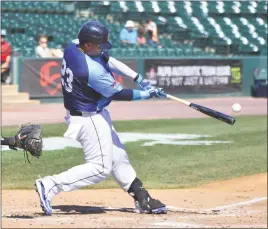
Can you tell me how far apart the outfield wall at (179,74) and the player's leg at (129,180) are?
15.0m

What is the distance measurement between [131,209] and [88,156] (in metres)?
0.93

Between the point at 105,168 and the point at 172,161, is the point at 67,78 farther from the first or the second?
the point at 172,161

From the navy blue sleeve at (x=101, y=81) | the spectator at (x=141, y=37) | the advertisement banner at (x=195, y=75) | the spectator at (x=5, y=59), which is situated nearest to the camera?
the navy blue sleeve at (x=101, y=81)

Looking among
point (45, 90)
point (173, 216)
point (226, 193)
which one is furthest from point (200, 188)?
point (45, 90)

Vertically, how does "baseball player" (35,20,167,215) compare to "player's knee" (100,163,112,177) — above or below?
above

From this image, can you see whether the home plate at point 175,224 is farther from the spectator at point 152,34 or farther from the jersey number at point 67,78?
the spectator at point 152,34

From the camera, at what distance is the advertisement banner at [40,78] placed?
22578mm

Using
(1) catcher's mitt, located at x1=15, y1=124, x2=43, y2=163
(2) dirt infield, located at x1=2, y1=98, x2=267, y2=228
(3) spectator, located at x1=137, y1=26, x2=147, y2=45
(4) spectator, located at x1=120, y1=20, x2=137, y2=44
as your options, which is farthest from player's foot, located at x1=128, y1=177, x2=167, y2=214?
(3) spectator, located at x1=137, y1=26, x2=147, y2=45

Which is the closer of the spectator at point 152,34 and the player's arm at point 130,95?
the player's arm at point 130,95

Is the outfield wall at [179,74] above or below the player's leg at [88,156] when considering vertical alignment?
below

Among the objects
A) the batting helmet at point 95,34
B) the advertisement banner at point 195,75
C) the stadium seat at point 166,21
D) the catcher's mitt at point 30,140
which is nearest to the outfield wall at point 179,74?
the advertisement banner at point 195,75

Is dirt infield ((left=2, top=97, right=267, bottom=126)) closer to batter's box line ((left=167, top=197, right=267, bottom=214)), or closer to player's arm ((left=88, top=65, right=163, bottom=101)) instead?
batter's box line ((left=167, top=197, right=267, bottom=214))

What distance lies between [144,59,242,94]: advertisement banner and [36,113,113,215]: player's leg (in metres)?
18.4

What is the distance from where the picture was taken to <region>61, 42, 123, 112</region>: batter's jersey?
23.3 ft
